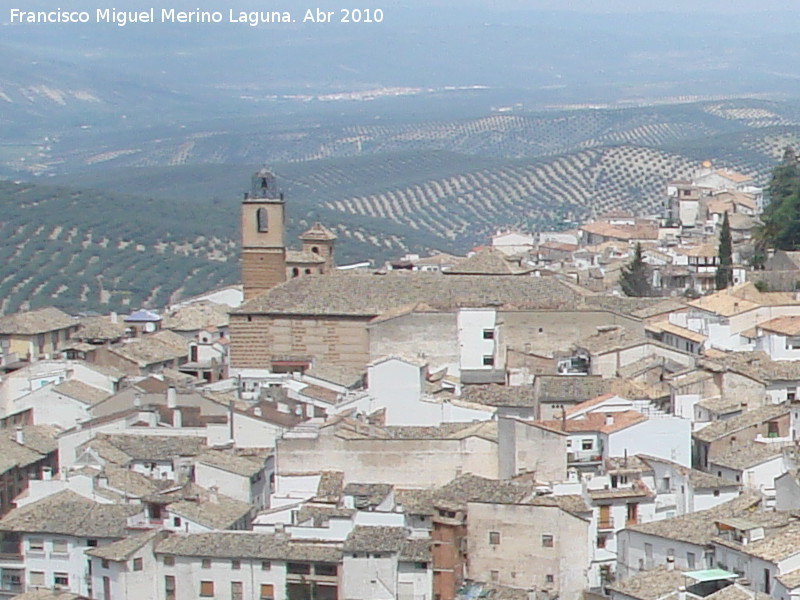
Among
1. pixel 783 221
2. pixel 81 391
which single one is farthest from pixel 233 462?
pixel 783 221

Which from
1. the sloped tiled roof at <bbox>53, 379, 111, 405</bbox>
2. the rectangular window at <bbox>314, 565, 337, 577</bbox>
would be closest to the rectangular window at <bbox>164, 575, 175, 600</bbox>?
the rectangular window at <bbox>314, 565, 337, 577</bbox>

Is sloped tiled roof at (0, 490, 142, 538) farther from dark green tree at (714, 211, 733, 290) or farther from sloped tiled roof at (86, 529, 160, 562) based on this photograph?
dark green tree at (714, 211, 733, 290)

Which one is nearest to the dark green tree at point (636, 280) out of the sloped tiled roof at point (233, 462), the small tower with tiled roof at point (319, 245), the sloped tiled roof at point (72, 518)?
the small tower with tiled roof at point (319, 245)

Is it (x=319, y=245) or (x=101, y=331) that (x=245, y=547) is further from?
(x=101, y=331)

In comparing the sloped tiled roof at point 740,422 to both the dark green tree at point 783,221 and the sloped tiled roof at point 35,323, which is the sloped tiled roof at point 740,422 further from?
the sloped tiled roof at point 35,323

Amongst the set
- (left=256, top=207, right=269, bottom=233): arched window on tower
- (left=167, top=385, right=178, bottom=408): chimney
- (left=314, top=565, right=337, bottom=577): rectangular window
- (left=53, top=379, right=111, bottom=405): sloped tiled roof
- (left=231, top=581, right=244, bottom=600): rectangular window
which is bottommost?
(left=231, top=581, right=244, bottom=600): rectangular window

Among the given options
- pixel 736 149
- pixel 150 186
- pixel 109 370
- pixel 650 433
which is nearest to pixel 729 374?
pixel 650 433
